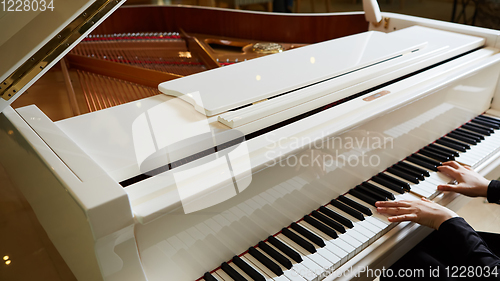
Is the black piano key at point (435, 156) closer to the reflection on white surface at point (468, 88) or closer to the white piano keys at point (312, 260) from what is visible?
the reflection on white surface at point (468, 88)

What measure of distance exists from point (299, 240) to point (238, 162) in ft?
1.50

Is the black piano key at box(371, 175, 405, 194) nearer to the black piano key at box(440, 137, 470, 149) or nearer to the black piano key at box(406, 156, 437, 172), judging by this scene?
the black piano key at box(406, 156, 437, 172)

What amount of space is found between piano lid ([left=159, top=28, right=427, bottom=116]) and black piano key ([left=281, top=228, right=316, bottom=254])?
0.55 meters

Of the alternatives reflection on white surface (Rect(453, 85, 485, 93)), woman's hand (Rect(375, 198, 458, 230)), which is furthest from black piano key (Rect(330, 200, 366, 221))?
reflection on white surface (Rect(453, 85, 485, 93))

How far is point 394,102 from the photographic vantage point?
5.50ft

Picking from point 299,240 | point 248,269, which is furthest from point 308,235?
point 248,269

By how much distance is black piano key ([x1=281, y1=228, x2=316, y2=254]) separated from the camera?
1.43 m

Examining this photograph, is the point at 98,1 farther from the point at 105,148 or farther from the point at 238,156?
the point at 238,156

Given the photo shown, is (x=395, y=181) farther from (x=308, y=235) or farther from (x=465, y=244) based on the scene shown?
(x=308, y=235)

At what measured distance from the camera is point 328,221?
156 cm

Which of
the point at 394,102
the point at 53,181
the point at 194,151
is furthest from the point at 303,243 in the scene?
the point at 53,181

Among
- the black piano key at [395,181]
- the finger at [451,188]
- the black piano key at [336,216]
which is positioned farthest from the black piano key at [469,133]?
the black piano key at [336,216]

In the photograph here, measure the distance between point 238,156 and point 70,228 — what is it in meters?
0.58

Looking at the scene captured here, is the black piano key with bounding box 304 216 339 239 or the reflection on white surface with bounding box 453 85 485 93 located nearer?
the black piano key with bounding box 304 216 339 239
